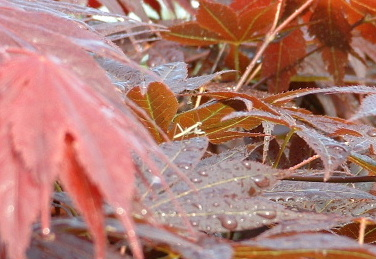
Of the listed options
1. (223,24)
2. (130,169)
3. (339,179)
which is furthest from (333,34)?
(130,169)

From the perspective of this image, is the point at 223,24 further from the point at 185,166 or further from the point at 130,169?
the point at 130,169

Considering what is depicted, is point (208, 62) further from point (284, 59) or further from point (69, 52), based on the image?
point (69, 52)

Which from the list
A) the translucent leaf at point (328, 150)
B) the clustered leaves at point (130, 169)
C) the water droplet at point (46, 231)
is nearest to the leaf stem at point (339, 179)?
the clustered leaves at point (130, 169)

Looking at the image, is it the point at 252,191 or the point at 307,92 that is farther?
the point at 307,92

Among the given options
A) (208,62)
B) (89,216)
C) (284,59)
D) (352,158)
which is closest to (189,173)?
(89,216)

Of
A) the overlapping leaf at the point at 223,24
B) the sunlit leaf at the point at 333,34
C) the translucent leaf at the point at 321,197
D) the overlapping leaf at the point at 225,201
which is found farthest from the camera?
the sunlit leaf at the point at 333,34

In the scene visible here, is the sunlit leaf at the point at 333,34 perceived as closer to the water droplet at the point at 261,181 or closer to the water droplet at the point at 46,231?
the water droplet at the point at 261,181
